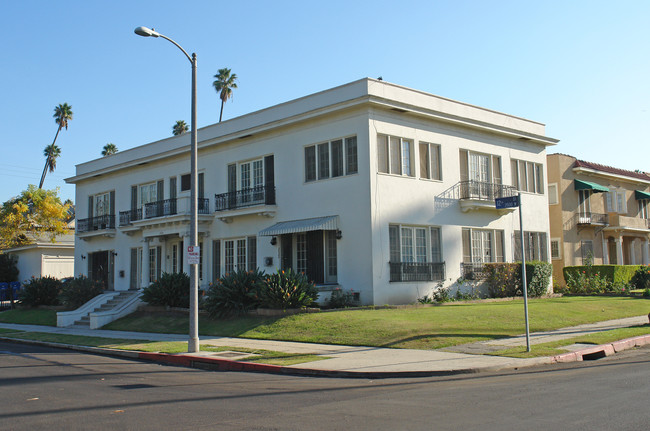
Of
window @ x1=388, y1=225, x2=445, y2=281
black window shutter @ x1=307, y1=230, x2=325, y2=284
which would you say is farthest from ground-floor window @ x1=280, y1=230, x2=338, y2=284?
window @ x1=388, y1=225, x2=445, y2=281

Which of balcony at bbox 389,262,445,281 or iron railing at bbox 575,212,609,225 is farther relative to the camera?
iron railing at bbox 575,212,609,225

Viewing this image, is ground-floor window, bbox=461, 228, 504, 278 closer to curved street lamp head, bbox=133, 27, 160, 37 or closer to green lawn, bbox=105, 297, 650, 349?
green lawn, bbox=105, 297, 650, 349

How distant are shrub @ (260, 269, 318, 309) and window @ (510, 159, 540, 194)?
12.3 metres

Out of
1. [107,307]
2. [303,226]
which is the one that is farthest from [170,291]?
[303,226]

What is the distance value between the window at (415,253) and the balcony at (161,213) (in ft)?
30.8

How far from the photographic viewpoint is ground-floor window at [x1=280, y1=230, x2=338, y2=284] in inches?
891

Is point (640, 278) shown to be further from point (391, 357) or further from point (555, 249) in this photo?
point (391, 357)

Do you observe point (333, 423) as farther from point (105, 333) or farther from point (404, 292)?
point (105, 333)

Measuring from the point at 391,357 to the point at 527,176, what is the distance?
17732 mm

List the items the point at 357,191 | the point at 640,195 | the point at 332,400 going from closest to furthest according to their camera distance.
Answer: the point at 332,400, the point at 357,191, the point at 640,195

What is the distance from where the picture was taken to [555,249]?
108 ft

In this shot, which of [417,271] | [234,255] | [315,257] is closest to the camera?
[417,271]

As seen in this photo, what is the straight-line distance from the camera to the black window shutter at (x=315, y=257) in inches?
899

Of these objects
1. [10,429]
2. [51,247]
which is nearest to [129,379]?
[10,429]
